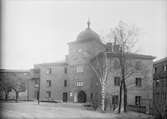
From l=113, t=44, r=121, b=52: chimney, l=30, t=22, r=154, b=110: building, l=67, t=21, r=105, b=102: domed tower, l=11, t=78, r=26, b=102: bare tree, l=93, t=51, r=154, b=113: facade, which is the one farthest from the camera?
l=67, t=21, r=105, b=102: domed tower

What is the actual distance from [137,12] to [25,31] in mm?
2080

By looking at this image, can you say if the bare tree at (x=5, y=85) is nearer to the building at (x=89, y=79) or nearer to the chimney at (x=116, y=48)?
the building at (x=89, y=79)

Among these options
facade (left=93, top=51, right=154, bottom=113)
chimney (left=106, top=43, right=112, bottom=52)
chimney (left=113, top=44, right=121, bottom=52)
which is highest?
chimney (left=106, top=43, right=112, bottom=52)

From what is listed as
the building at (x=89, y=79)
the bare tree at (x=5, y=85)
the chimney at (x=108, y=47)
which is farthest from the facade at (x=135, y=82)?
the bare tree at (x=5, y=85)

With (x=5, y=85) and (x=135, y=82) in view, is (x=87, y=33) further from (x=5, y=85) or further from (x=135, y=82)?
(x=135, y=82)

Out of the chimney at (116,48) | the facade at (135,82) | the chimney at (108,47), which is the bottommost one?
the facade at (135,82)

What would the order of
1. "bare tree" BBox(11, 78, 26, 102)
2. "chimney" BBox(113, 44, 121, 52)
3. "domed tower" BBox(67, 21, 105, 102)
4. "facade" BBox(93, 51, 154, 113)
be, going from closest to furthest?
1. "bare tree" BBox(11, 78, 26, 102)
2. "chimney" BBox(113, 44, 121, 52)
3. "facade" BBox(93, 51, 154, 113)
4. "domed tower" BBox(67, 21, 105, 102)

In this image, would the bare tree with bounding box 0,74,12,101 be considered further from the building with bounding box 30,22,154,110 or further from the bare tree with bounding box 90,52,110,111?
the bare tree with bounding box 90,52,110,111

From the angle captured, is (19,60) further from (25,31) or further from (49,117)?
(49,117)

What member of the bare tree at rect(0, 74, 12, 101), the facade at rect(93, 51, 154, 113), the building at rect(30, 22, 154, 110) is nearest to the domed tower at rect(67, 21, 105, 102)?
the building at rect(30, 22, 154, 110)

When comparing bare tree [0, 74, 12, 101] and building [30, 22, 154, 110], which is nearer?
bare tree [0, 74, 12, 101]

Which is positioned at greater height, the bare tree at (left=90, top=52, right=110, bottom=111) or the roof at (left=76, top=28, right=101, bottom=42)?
the roof at (left=76, top=28, right=101, bottom=42)

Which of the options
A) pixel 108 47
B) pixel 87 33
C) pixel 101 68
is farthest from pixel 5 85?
pixel 101 68

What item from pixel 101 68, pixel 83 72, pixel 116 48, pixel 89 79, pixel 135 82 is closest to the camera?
pixel 116 48
